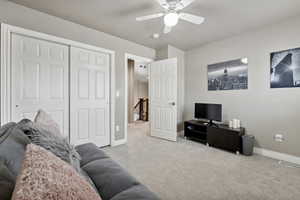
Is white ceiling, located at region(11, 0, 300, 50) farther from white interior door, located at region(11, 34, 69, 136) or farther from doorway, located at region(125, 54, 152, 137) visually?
doorway, located at region(125, 54, 152, 137)

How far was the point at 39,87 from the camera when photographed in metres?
2.53

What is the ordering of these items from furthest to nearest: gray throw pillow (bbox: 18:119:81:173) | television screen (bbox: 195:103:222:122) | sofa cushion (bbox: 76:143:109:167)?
television screen (bbox: 195:103:222:122), sofa cushion (bbox: 76:143:109:167), gray throw pillow (bbox: 18:119:81:173)

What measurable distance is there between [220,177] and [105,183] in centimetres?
174

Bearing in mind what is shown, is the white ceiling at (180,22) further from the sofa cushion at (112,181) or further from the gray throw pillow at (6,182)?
the gray throw pillow at (6,182)

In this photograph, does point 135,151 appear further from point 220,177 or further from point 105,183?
point 105,183

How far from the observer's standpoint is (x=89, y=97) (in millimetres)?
3117

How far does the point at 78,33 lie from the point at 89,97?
1236 mm

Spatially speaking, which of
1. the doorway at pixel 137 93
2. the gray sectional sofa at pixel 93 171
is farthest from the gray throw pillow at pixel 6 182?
the doorway at pixel 137 93

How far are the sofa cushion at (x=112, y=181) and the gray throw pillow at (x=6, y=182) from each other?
517mm

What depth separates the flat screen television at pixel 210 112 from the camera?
3376 millimetres

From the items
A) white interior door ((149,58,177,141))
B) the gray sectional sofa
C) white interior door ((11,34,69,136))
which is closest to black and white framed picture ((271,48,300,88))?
white interior door ((149,58,177,141))

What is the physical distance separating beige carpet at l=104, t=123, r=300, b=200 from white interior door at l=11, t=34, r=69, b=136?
4.52 ft

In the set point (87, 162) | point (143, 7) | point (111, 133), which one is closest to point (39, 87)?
point (111, 133)

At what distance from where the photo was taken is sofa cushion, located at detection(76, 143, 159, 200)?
2.94ft
